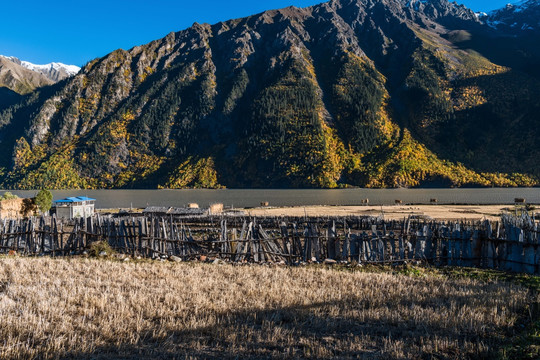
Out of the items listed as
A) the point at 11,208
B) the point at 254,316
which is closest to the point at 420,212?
the point at 254,316

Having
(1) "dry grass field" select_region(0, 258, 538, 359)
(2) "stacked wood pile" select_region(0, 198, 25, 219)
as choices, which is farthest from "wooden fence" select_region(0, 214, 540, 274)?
(2) "stacked wood pile" select_region(0, 198, 25, 219)

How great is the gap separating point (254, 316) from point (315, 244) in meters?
7.71

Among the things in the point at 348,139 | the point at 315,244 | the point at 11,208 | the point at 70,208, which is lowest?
the point at 70,208

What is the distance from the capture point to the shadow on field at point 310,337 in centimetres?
541

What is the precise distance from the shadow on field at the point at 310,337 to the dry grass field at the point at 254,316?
2 centimetres

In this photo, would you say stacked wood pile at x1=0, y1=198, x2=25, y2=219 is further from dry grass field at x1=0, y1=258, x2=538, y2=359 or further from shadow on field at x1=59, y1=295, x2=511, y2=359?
shadow on field at x1=59, y1=295, x2=511, y2=359

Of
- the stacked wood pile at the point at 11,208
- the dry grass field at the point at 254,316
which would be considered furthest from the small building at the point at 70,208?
the dry grass field at the point at 254,316

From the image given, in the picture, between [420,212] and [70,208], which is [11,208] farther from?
[420,212]

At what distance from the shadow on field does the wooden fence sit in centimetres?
666

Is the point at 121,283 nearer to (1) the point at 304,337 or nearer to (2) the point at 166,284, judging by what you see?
(2) the point at 166,284

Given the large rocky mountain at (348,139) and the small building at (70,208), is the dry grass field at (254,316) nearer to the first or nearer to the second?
the small building at (70,208)

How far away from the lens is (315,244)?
14.5 meters

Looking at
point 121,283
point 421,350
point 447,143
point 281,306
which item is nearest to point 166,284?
point 121,283

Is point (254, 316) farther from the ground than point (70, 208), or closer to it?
farther from the ground
